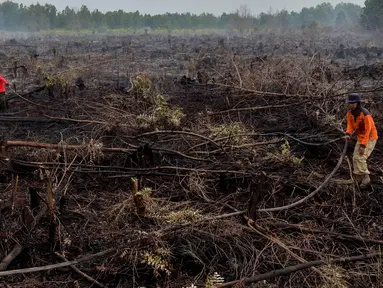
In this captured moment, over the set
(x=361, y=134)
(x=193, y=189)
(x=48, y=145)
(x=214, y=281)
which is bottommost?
(x=214, y=281)

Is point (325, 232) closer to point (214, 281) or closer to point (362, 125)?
point (214, 281)

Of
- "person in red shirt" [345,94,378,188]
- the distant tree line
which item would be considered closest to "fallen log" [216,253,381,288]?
"person in red shirt" [345,94,378,188]

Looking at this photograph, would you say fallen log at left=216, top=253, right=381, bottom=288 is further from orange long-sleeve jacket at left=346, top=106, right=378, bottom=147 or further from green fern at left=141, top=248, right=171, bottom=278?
orange long-sleeve jacket at left=346, top=106, right=378, bottom=147

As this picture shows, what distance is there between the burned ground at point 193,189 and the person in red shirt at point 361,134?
20cm

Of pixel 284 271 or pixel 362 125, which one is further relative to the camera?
pixel 362 125

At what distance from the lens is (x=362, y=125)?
5707 millimetres

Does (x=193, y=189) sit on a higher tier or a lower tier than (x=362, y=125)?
lower

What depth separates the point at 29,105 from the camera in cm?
1067

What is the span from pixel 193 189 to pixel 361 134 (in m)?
2.52

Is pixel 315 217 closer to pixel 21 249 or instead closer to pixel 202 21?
pixel 21 249

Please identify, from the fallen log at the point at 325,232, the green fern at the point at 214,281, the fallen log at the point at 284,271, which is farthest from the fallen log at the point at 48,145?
the fallen log at the point at 284,271

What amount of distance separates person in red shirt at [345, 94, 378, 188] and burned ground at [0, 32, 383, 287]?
20cm

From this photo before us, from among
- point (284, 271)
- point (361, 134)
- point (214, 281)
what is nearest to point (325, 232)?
point (284, 271)

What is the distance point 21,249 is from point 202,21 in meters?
82.2
